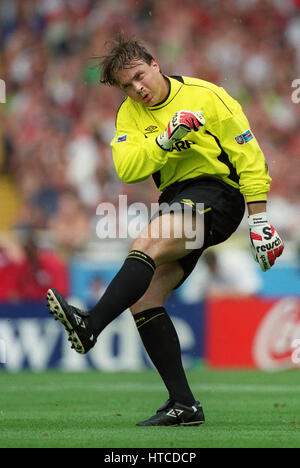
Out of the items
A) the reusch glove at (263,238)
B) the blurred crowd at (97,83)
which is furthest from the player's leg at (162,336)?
the blurred crowd at (97,83)

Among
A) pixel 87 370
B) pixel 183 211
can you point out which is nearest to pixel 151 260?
pixel 183 211

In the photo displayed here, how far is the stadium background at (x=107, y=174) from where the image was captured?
10594 millimetres

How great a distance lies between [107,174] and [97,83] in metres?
1.77

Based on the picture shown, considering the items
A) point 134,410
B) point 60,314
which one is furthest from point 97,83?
point 60,314

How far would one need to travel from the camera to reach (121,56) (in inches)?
206

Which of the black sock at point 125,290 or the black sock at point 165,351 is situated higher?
the black sock at point 125,290

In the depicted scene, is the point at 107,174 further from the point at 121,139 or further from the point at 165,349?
the point at 165,349

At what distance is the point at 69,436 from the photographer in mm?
4582

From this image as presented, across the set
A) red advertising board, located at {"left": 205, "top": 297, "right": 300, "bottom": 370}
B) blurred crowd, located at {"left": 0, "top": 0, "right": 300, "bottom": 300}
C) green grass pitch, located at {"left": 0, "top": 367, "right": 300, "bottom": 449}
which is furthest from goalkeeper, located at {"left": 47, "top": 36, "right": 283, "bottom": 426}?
blurred crowd, located at {"left": 0, "top": 0, "right": 300, "bottom": 300}

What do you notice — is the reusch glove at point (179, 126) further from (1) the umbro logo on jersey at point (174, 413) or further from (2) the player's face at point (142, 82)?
(1) the umbro logo on jersey at point (174, 413)

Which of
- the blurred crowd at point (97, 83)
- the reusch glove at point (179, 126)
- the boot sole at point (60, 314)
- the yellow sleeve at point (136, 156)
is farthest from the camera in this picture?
the blurred crowd at point (97, 83)

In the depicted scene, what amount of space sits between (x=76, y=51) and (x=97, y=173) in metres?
2.51
